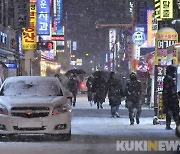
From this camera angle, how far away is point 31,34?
45.2 m

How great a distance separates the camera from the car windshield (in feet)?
48.8

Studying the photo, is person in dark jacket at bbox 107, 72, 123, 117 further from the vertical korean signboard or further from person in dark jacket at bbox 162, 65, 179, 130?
person in dark jacket at bbox 162, 65, 179, 130

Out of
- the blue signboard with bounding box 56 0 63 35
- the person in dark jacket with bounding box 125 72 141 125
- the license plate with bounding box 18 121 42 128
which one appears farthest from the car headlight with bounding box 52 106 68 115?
the blue signboard with bounding box 56 0 63 35

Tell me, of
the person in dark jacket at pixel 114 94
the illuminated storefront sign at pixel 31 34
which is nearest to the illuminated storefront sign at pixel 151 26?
the illuminated storefront sign at pixel 31 34

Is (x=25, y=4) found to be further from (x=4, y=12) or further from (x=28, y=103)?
(x=28, y=103)

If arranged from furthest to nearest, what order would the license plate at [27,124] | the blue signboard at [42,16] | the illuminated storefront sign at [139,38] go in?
the blue signboard at [42,16] → the illuminated storefront sign at [139,38] → the license plate at [27,124]

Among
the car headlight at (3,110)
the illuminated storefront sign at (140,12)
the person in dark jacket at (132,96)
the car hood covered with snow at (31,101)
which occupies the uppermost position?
the illuminated storefront sign at (140,12)

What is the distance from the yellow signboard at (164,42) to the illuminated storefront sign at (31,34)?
26.7m

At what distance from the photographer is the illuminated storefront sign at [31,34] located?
148ft

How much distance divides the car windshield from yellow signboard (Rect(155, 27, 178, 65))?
489 centimetres

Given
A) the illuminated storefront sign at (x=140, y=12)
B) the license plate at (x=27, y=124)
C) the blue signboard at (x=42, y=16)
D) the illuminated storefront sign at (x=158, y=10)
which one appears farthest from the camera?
the illuminated storefront sign at (x=140, y=12)

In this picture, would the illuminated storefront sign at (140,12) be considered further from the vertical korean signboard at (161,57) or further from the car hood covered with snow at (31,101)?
the car hood covered with snow at (31,101)

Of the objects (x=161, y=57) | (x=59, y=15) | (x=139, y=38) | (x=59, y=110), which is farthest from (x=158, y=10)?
(x=59, y=15)

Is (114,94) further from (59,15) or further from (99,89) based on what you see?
(59,15)
